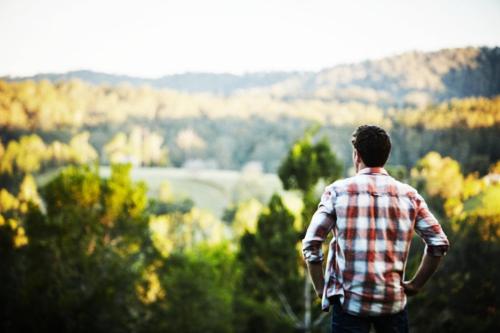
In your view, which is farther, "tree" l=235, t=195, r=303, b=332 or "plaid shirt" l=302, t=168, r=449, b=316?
"tree" l=235, t=195, r=303, b=332

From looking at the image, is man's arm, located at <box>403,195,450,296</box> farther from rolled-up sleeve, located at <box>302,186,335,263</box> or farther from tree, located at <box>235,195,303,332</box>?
tree, located at <box>235,195,303,332</box>

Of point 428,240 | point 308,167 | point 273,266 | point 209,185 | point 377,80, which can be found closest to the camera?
point 428,240

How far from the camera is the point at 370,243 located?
1.62 m

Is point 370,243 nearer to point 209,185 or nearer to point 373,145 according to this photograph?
point 373,145

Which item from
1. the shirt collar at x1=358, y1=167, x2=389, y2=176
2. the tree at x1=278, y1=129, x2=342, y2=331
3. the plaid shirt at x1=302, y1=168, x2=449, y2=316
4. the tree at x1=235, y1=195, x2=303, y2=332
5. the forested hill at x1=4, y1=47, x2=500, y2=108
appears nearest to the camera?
the plaid shirt at x1=302, y1=168, x2=449, y2=316

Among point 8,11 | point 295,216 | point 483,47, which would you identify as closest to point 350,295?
point 295,216

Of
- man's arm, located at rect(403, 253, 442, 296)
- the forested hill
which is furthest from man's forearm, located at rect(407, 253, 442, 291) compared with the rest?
the forested hill

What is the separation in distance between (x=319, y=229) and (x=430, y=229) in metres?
0.49

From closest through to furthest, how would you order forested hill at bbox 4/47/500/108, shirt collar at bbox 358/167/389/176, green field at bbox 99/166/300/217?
shirt collar at bbox 358/167/389/176 < forested hill at bbox 4/47/500/108 < green field at bbox 99/166/300/217

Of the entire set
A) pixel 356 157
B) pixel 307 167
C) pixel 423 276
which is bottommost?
pixel 307 167

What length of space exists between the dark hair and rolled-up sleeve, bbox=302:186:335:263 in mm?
231

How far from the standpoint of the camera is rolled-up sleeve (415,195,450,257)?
1.70 m

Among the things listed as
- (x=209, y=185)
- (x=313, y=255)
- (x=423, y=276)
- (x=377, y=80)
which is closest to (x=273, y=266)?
(x=423, y=276)

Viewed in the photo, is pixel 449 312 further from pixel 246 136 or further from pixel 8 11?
pixel 246 136
